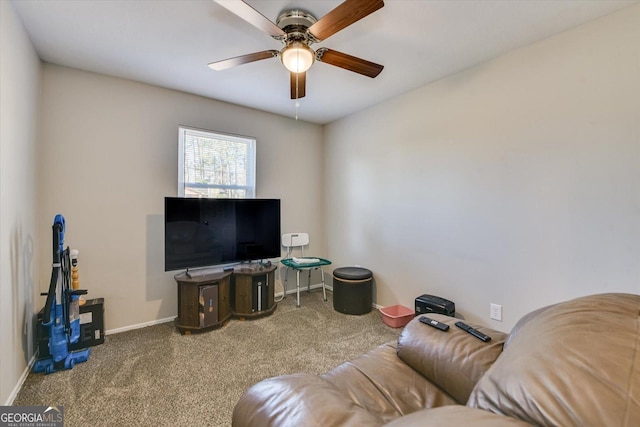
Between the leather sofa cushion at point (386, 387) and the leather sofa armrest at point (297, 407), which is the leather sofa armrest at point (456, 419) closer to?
the leather sofa armrest at point (297, 407)

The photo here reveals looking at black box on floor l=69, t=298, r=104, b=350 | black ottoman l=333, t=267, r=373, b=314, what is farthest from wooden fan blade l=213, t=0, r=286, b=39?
black box on floor l=69, t=298, r=104, b=350

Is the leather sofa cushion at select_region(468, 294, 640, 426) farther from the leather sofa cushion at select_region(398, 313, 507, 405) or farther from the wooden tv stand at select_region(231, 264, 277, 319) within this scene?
the wooden tv stand at select_region(231, 264, 277, 319)

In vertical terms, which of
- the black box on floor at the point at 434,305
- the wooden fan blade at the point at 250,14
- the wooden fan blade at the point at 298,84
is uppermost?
the wooden fan blade at the point at 250,14

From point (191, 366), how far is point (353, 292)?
1.79 meters

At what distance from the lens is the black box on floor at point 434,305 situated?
8.36 feet

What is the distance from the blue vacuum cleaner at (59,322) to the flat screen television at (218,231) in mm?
755

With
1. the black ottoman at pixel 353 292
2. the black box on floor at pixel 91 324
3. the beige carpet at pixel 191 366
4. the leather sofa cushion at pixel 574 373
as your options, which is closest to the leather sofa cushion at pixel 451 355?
the leather sofa cushion at pixel 574 373

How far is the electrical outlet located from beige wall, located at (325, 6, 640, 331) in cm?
5

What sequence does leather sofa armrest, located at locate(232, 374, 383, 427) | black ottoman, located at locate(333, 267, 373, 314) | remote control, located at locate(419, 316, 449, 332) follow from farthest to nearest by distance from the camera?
black ottoman, located at locate(333, 267, 373, 314), remote control, located at locate(419, 316, 449, 332), leather sofa armrest, located at locate(232, 374, 383, 427)

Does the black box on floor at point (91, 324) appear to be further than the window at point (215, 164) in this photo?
No

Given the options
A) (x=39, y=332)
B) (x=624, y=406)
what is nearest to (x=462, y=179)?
(x=624, y=406)

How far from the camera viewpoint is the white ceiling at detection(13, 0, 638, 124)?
177cm

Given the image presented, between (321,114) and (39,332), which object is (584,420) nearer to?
(39,332)

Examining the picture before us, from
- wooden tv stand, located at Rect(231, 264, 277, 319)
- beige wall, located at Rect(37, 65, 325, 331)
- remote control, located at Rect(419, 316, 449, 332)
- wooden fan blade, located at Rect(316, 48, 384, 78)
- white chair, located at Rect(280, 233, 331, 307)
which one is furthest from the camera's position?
white chair, located at Rect(280, 233, 331, 307)
